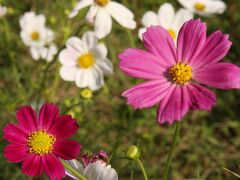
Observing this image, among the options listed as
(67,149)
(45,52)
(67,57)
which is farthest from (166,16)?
(67,149)

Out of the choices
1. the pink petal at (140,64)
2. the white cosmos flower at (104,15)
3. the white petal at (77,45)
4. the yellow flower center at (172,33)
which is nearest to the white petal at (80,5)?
the white cosmos flower at (104,15)

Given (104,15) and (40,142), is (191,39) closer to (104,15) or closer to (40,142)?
(40,142)

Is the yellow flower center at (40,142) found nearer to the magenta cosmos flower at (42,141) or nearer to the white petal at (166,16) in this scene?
the magenta cosmos flower at (42,141)

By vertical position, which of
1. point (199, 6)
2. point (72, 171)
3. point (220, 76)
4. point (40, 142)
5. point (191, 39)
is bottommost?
point (72, 171)

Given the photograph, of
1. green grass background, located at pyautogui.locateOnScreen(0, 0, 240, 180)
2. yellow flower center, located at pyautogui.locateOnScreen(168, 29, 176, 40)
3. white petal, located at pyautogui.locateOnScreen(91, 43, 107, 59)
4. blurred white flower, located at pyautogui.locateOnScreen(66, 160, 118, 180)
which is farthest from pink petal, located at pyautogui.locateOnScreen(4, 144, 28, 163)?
yellow flower center, located at pyautogui.locateOnScreen(168, 29, 176, 40)

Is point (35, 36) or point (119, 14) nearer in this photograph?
point (119, 14)

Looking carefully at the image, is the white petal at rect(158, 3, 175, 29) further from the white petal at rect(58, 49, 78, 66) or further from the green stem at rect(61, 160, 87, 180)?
the green stem at rect(61, 160, 87, 180)

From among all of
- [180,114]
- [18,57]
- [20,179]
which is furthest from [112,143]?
[180,114]

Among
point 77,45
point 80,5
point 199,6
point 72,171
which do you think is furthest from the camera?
point 199,6
